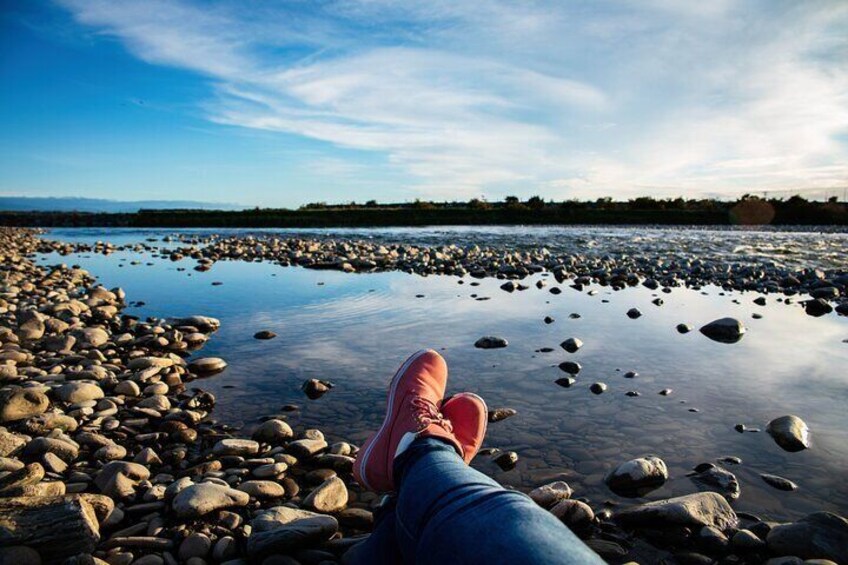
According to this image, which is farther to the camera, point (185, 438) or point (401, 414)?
point (185, 438)

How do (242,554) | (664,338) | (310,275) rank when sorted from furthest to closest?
(310,275) → (664,338) → (242,554)

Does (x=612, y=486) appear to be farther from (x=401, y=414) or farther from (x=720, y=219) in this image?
(x=720, y=219)

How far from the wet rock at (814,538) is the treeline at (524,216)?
145 ft

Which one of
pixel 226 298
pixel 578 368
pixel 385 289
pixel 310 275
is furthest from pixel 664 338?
pixel 310 275

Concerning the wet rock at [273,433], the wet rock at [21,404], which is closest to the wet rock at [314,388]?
the wet rock at [273,433]

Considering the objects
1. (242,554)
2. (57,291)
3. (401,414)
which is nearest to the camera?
(242,554)

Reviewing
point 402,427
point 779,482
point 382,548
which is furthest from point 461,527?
point 779,482

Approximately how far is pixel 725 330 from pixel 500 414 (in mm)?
4531

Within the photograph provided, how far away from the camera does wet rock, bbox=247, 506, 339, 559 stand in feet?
7.83

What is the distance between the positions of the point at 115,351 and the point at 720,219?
5545 cm

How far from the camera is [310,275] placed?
13.2 m

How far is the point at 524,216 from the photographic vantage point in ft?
158

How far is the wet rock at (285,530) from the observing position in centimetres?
239

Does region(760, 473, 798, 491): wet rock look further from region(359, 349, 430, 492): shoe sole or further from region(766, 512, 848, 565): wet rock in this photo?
region(359, 349, 430, 492): shoe sole
